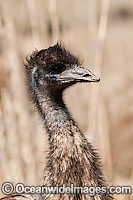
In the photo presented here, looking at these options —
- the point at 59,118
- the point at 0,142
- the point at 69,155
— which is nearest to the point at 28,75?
the point at 59,118

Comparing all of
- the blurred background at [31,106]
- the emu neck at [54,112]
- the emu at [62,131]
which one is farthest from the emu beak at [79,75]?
the blurred background at [31,106]

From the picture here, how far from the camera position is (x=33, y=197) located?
2.38 m

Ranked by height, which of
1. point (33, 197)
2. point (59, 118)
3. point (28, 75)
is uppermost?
point (28, 75)

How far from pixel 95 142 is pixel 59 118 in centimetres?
126

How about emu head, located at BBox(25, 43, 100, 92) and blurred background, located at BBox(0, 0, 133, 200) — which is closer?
emu head, located at BBox(25, 43, 100, 92)

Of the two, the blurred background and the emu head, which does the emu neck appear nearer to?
the emu head

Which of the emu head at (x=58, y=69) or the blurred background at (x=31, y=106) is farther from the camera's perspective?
the blurred background at (x=31, y=106)

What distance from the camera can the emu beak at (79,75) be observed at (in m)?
2.05

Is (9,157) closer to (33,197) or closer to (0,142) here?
(0,142)

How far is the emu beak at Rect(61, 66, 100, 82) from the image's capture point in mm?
2051

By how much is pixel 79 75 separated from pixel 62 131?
0.76 feet

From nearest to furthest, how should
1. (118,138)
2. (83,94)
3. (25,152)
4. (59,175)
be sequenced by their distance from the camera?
(59,175) < (25,152) < (83,94) < (118,138)

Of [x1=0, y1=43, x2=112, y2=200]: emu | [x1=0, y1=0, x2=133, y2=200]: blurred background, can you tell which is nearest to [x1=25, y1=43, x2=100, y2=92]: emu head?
[x1=0, y1=43, x2=112, y2=200]: emu

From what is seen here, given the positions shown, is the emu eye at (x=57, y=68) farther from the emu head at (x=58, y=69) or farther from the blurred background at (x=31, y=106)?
the blurred background at (x=31, y=106)
